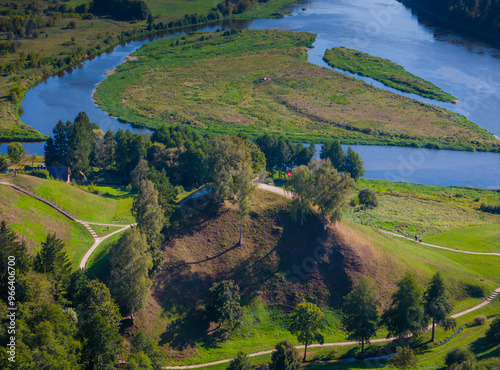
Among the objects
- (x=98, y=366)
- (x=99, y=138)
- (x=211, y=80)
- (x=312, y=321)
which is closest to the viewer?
(x=98, y=366)

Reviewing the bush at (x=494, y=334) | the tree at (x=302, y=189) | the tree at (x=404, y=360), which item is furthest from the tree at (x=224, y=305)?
the bush at (x=494, y=334)

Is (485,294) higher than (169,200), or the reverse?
(169,200)

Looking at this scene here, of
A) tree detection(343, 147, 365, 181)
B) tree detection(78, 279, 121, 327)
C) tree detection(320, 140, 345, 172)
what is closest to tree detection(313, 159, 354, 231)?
tree detection(78, 279, 121, 327)

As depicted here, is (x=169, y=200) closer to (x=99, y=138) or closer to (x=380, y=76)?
(x=99, y=138)

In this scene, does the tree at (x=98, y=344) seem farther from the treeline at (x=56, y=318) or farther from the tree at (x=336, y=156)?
the tree at (x=336, y=156)

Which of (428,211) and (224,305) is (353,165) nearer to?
(428,211)

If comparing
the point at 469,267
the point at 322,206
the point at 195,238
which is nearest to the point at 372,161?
the point at 469,267
